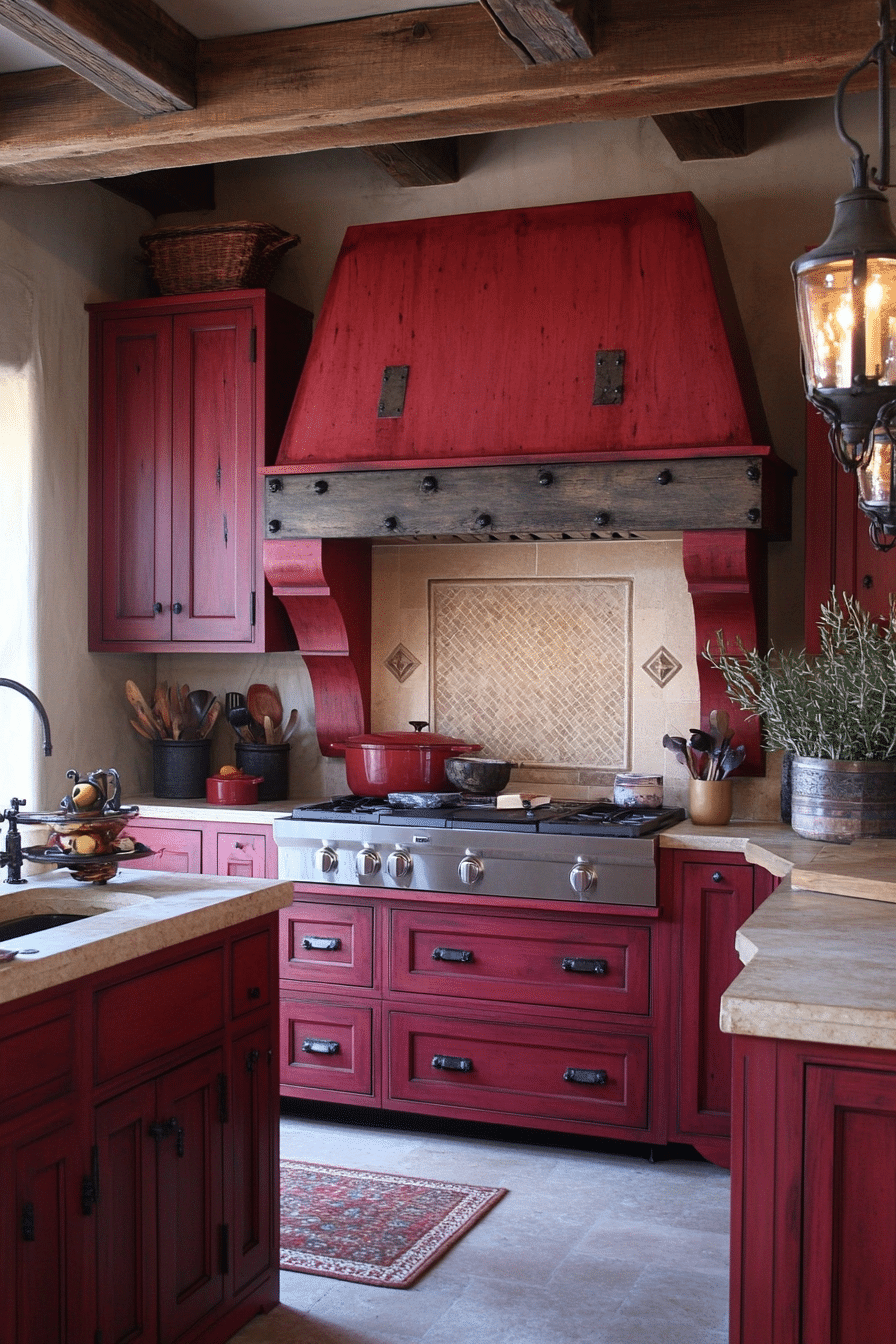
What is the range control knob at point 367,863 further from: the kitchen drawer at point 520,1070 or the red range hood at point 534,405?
the red range hood at point 534,405

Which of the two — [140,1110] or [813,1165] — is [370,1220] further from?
[813,1165]

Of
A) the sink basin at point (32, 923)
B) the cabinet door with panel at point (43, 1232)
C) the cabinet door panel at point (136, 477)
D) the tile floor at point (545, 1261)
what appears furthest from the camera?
the cabinet door panel at point (136, 477)

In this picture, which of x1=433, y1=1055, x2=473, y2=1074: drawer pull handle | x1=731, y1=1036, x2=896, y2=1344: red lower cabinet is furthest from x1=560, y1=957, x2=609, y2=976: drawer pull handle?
x1=731, y1=1036, x2=896, y2=1344: red lower cabinet

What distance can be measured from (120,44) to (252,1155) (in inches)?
107

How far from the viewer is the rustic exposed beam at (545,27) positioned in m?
2.96

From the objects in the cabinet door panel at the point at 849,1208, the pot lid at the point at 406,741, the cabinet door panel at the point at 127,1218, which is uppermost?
the pot lid at the point at 406,741

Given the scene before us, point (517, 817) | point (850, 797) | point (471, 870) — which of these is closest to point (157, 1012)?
point (471, 870)

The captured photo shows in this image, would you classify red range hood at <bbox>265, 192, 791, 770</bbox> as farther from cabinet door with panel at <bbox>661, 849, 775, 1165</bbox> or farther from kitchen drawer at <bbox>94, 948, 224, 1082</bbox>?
kitchen drawer at <bbox>94, 948, 224, 1082</bbox>

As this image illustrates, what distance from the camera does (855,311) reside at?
181 centimetres

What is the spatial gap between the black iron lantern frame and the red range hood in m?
1.97

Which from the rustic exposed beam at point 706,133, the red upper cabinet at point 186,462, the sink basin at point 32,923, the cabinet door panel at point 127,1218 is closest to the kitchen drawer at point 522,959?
the red upper cabinet at point 186,462

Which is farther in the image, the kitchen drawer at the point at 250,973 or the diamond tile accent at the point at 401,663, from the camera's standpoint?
the diamond tile accent at the point at 401,663

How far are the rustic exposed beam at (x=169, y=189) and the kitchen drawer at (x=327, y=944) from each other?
8.88ft

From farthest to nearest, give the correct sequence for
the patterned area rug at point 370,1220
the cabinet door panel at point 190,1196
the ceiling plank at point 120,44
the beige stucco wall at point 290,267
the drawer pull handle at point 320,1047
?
1. the beige stucco wall at point 290,267
2. the drawer pull handle at point 320,1047
3. the patterned area rug at point 370,1220
4. the ceiling plank at point 120,44
5. the cabinet door panel at point 190,1196
